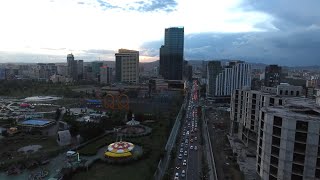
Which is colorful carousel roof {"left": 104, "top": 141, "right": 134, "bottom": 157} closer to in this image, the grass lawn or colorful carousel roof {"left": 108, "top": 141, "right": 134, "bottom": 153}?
colorful carousel roof {"left": 108, "top": 141, "right": 134, "bottom": 153}

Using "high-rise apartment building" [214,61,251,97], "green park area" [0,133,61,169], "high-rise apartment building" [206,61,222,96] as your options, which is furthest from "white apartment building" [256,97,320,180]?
"high-rise apartment building" [206,61,222,96]

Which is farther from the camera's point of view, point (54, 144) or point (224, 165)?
point (54, 144)

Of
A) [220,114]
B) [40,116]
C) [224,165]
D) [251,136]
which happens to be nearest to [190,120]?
[220,114]

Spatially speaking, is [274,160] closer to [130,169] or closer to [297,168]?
[297,168]

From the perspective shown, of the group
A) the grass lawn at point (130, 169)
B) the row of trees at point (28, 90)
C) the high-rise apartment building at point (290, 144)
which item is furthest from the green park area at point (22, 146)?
the row of trees at point (28, 90)

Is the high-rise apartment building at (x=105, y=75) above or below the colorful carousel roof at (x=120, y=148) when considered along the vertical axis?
above

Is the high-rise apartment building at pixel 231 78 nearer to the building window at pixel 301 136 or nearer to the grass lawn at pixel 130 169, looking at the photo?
the grass lawn at pixel 130 169

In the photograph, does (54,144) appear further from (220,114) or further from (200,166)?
(220,114)
